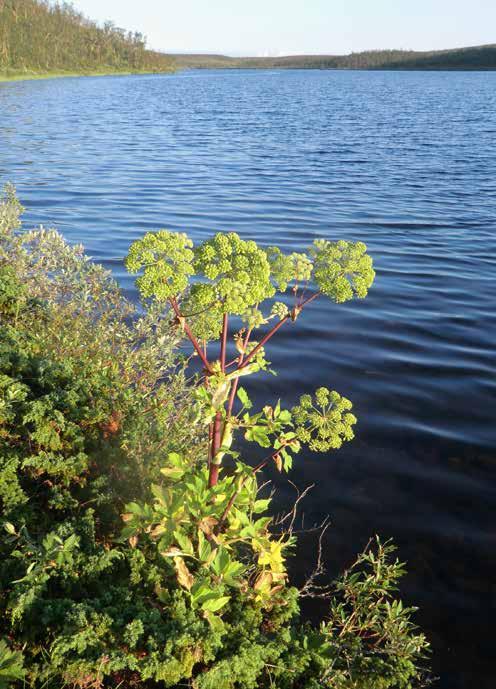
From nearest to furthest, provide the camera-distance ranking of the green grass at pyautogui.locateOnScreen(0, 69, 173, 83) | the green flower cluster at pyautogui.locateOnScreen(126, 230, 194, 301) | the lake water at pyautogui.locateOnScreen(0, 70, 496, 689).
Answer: the green flower cluster at pyautogui.locateOnScreen(126, 230, 194, 301)
the lake water at pyautogui.locateOnScreen(0, 70, 496, 689)
the green grass at pyautogui.locateOnScreen(0, 69, 173, 83)

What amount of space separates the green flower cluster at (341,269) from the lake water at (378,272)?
296 cm

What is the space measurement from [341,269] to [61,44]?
168841 mm

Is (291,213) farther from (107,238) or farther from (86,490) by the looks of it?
(86,490)

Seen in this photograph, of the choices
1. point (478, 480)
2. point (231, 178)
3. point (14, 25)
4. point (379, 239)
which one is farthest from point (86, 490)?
point (14, 25)

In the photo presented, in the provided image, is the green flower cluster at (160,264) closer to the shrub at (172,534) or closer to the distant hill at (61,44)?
the shrub at (172,534)

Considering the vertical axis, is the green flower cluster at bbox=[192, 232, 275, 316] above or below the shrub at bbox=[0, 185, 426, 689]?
above

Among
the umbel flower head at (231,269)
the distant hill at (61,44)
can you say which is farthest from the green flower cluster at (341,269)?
the distant hill at (61,44)

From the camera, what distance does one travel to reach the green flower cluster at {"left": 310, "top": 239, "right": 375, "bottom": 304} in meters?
3.21

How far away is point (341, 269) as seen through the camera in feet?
10.6

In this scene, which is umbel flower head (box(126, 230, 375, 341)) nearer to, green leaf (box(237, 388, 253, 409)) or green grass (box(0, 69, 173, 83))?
green leaf (box(237, 388, 253, 409))

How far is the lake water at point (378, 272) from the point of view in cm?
538

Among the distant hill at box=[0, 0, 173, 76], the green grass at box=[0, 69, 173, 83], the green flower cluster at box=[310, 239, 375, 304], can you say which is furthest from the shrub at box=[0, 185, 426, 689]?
the distant hill at box=[0, 0, 173, 76]

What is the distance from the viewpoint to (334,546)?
536 centimetres

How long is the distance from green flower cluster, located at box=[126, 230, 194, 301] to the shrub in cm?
1
